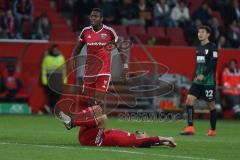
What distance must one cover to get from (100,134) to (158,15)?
16.0 metres

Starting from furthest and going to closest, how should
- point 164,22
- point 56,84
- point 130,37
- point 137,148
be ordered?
point 164,22
point 130,37
point 56,84
point 137,148

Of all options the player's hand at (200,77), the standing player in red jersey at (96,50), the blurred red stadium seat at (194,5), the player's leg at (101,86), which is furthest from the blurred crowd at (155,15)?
the player's leg at (101,86)

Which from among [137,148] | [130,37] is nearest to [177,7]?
[130,37]

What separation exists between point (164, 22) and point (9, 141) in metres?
15.2

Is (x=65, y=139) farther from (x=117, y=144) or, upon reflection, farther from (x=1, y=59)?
(x=1, y=59)

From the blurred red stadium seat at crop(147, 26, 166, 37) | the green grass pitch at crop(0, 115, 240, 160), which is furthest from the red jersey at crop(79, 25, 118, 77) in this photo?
the blurred red stadium seat at crop(147, 26, 166, 37)

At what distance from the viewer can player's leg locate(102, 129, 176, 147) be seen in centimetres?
1336

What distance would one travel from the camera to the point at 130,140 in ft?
44.0

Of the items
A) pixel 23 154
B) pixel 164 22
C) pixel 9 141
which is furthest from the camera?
pixel 164 22

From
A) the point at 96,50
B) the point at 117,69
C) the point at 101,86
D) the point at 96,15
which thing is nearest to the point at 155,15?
the point at 117,69

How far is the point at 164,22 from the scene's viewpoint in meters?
28.9

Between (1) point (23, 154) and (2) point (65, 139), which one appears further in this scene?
(2) point (65, 139)

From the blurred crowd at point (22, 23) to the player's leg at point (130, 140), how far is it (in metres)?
12.4

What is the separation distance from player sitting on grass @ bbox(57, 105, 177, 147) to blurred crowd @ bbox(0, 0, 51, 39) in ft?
40.0
